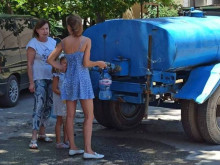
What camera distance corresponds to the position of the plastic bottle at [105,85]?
20.4 feet

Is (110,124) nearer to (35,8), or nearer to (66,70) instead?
(66,70)

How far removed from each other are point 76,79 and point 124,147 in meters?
1.29

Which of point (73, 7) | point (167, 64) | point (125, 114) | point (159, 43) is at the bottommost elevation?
point (125, 114)

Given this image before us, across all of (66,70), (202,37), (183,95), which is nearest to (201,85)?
(183,95)

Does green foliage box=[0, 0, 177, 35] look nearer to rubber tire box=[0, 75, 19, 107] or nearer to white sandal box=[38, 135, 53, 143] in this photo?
rubber tire box=[0, 75, 19, 107]

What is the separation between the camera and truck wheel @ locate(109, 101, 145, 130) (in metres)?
7.45

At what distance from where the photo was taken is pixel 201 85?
6.28m

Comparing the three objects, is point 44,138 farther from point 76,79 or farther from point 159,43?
point 159,43

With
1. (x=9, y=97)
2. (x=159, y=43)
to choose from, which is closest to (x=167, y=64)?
(x=159, y=43)

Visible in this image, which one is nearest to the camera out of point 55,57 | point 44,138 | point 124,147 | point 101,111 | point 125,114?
point 55,57

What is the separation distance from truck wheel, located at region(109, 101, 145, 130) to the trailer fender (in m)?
1.14

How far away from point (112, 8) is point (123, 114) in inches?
216

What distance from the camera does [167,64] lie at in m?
6.16

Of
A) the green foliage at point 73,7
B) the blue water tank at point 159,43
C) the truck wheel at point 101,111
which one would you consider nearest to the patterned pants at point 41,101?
the blue water tank at point 159,43
